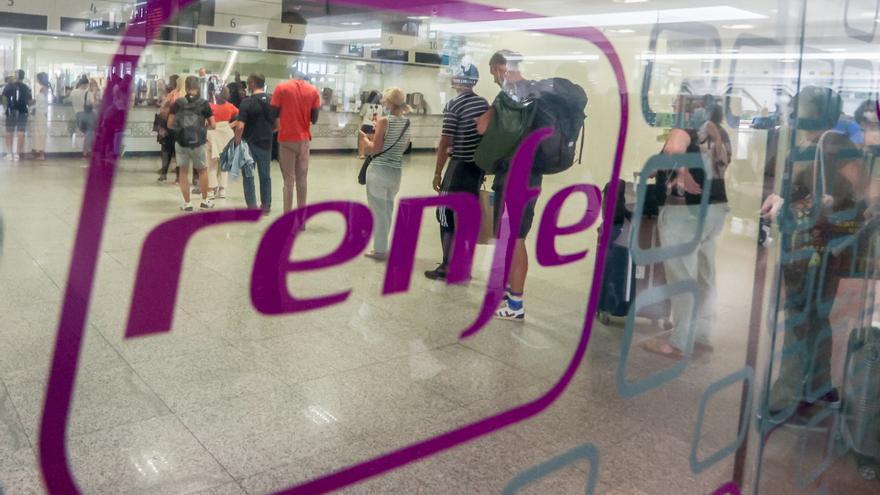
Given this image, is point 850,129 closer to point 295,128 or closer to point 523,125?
point 523,125

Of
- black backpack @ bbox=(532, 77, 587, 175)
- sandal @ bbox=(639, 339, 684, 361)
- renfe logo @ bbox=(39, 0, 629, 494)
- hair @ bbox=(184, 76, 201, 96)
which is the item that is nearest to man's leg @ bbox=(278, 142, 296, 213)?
renfe logo @ bbox=(39, 0, 629, 494)

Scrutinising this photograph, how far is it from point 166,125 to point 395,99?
48 centimetres

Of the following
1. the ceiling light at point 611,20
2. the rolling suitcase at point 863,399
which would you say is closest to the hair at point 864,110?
the ceiling light at point 611,20

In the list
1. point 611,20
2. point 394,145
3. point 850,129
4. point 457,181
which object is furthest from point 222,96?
point 850,129

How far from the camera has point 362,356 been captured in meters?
2.16

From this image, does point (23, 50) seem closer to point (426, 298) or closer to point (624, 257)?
point (426, 298)

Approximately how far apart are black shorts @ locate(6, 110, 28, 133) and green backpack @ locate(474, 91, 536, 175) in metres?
0.90

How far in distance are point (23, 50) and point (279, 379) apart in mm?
1330

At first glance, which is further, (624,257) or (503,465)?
(624,257)

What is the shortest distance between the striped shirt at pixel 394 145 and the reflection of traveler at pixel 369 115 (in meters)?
0.03

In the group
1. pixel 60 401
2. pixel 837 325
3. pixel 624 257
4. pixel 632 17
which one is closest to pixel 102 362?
pixel 60 401

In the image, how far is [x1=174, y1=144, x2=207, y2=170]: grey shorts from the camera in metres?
1.10

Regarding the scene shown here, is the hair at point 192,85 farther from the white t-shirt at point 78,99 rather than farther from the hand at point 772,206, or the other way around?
the hand at point 772,206

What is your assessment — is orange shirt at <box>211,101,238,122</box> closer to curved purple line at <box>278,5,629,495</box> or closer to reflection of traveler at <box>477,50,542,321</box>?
curved purple line at <box>278,5,629,495</box>
